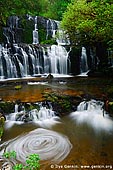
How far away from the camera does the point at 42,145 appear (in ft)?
23.3

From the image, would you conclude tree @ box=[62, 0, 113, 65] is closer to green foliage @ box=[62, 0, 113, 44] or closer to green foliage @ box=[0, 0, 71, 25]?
green foliage @ box=[62, 0, 113, 44]

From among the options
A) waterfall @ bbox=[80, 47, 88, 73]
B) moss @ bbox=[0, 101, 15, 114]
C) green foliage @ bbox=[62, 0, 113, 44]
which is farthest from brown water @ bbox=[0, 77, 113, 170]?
waterfall @ bbox=[80, 47, 88, 73]

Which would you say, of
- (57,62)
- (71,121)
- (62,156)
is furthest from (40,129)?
(57,62)

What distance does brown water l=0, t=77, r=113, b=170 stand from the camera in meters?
6.14

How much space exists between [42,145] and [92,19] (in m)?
5.95

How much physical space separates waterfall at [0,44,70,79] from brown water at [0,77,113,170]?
596 centimetres

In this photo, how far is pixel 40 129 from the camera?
27.1 feet

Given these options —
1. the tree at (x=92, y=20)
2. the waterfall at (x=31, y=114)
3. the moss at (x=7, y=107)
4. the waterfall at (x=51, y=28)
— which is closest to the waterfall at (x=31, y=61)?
the tree at (x=92, y=20)

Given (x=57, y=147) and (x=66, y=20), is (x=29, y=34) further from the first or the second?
(x=57, y=147)

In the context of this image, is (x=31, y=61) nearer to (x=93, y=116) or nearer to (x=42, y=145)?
(x=93, y=116)

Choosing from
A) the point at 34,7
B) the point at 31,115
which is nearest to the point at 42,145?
the point at 31,115

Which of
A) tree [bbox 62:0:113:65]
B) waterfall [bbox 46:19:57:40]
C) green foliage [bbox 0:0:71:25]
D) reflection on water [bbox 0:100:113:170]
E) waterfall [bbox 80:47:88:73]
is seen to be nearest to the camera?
reflection on water [bbox 0:100:113:170]

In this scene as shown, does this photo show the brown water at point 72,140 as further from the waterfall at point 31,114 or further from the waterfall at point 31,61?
the waterfall at point 31,61

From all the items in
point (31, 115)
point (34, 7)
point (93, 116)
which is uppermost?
point (34, 7)
